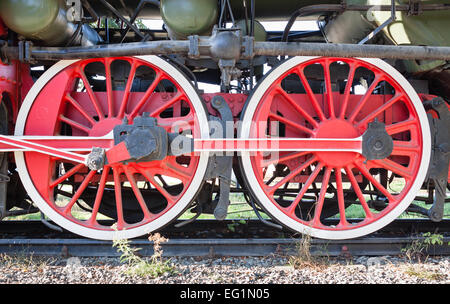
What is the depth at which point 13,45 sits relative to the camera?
8.19 ft

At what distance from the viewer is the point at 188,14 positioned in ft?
7.85

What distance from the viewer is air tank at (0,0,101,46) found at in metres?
2.21

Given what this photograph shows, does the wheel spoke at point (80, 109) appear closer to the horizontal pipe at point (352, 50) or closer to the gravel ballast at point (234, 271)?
the gravel ballast at point (234, 271)

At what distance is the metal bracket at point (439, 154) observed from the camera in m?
2.67

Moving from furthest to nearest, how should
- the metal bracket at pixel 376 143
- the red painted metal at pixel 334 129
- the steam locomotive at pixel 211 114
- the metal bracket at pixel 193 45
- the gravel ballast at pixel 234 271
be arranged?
the red painted metal at pixel 334 129 < the metal bracket at pixel 376 143 < the steam locomotive at pixel 211 114 < the metal bracket at pixel 193 45 < the gravel ballast at pixel 234 271

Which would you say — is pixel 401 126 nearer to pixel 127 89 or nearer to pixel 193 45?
pixel 193 45

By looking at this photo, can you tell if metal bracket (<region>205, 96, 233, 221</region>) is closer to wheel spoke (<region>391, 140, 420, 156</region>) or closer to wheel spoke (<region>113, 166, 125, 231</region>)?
wheel spoke (<region>113, 166, 125, 231</region>)

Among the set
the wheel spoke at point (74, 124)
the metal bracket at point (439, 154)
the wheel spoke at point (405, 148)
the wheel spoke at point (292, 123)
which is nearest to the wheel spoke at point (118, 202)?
the wheel spoke at point (74, 124)

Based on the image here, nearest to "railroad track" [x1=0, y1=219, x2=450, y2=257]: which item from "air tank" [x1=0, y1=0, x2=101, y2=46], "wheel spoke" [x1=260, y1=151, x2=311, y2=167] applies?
"wheel spoke" [x1=260, y1=151, x2=311, y2=167]

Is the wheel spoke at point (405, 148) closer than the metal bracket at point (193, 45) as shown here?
No

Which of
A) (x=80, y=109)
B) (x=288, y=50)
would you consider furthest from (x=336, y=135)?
(x=80, y=109)

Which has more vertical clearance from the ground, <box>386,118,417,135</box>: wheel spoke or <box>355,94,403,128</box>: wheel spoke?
<box>355,94,403,128</box>: wheel spoke

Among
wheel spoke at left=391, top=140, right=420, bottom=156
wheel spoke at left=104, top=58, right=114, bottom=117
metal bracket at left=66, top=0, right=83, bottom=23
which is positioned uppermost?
metal bracket at left=66, top=0, right=83, bottom=23

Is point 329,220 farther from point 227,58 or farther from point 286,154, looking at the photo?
point 227,58
